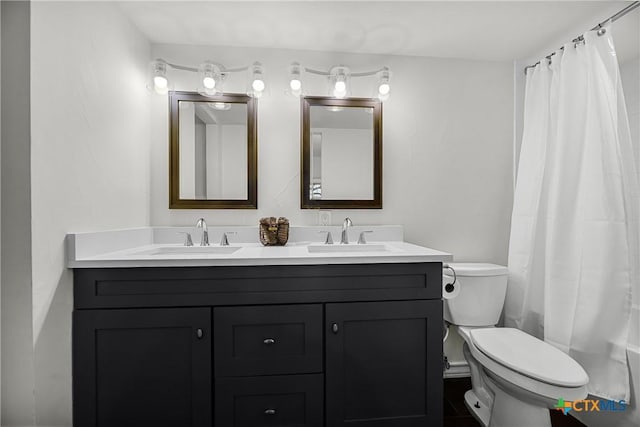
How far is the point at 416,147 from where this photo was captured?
1.98m

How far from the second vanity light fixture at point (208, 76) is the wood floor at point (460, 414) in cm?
209

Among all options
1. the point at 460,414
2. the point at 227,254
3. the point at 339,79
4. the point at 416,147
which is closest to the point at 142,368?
the point at 227,254

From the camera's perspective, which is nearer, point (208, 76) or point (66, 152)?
point (66, 152)

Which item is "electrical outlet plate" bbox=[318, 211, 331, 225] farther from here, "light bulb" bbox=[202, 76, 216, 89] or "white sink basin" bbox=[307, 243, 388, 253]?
"light bulb" bbox=[202, 76, 216, 89]

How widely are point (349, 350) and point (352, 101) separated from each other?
143cm

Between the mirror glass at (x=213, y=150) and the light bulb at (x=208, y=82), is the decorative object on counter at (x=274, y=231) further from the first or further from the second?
the light bulb at (x=208, y=82)

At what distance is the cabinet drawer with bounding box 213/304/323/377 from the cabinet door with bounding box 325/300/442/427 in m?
0.08

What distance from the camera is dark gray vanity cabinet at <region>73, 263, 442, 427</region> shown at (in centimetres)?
122

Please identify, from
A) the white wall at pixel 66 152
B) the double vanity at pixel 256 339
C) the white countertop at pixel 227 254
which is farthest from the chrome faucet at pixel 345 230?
the white wall at pixel 66 152

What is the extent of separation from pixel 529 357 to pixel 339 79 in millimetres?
1693

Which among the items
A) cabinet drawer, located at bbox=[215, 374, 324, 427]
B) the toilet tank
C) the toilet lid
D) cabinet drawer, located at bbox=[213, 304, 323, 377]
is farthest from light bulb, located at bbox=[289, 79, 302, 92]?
the toilet lid

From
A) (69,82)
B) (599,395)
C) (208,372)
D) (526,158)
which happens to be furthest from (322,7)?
(599,395)

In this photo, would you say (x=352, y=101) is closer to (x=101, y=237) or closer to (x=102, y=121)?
(x=102, y=121)

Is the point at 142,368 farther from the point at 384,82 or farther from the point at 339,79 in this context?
the point at 384,82
